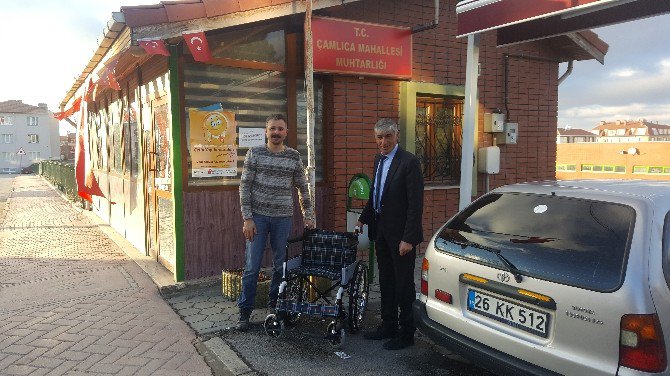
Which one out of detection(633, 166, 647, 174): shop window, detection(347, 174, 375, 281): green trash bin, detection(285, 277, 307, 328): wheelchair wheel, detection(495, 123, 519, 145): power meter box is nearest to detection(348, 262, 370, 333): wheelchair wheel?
detection(285, 277, 307, 328): wheelchair wheel

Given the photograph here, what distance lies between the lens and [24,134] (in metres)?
66.2

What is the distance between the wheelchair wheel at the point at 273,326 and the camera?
3.98 m

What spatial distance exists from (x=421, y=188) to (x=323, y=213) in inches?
116

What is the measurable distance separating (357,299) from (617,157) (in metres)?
56.3

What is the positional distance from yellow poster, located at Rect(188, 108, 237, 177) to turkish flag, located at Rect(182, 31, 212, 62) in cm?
83

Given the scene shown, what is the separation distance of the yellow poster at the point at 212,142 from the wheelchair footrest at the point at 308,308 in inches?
92.6

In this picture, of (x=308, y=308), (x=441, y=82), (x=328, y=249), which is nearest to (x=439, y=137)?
(x=441, y=82)

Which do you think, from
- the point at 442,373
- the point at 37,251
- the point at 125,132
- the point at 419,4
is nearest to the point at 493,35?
the point at 419,4

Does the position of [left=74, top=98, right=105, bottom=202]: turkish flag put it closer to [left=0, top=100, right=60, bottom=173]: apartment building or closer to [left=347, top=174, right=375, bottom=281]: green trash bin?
[left=347, top=174, right=375, bottom=281]: green trash bin

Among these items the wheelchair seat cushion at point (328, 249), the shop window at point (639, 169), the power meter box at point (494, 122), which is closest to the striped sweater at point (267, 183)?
the wheelchair seat cushion at point (328, 249)

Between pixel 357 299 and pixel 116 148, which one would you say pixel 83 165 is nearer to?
pixel 116 148

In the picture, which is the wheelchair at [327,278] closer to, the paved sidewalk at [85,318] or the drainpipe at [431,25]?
the paved sidewalk at [85,318]

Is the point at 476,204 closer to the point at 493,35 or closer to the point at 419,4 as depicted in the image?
the point at 419,4

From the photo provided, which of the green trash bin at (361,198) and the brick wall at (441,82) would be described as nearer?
the green trash bin at (361,198)
